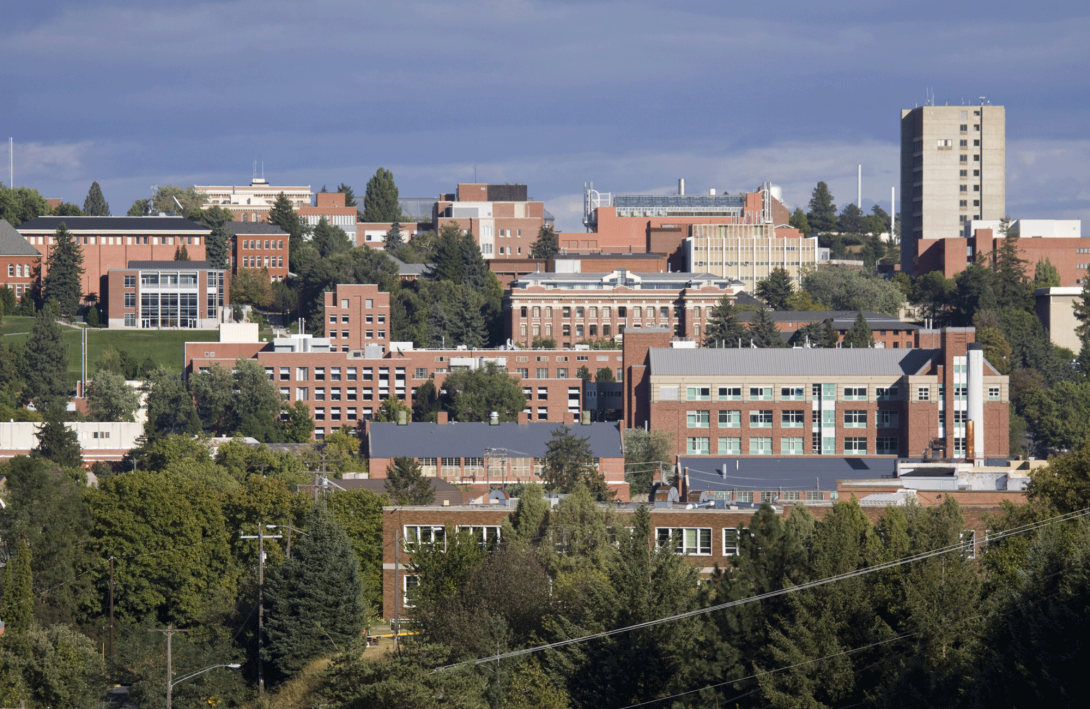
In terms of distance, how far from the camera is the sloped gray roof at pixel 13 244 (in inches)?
7603

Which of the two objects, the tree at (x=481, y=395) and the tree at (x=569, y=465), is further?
the tree at (x=481, y=395)

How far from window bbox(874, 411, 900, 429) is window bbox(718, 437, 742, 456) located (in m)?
12.4

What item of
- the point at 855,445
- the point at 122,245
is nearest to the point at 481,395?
the point at 855,445

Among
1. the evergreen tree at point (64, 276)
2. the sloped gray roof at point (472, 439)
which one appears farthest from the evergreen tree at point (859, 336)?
the evergreen tree at point (64, 276)

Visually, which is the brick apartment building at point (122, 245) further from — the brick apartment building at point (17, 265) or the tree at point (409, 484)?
the tree at point (409, 484)

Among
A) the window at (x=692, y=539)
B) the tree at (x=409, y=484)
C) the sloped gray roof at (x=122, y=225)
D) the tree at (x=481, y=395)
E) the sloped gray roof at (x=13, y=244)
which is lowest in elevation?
the window at (x=692, y=539)

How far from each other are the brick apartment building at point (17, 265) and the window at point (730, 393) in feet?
290

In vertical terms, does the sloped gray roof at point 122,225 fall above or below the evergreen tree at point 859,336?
above


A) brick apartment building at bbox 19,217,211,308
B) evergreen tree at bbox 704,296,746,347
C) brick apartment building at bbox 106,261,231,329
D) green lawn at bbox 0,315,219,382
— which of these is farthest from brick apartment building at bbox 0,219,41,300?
evergreen tree at bbox 704,296,746,347

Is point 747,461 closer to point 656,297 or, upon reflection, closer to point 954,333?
point 954,333

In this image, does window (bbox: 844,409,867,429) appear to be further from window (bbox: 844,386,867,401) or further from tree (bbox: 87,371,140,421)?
tree (bbox: 87,371,140,421)

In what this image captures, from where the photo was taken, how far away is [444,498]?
110438mm

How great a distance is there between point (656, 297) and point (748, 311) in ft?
34.8

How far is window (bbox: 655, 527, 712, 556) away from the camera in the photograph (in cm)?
7925
